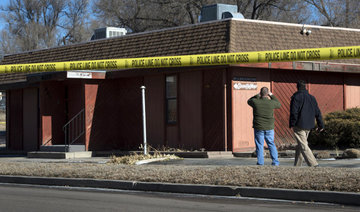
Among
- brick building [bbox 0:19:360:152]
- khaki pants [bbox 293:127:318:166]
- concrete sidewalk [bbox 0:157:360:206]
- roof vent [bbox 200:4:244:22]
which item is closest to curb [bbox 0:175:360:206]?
concrete sidewalk [bbox 0:157:360:206]

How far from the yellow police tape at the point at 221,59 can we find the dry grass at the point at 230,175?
3435 millimetres

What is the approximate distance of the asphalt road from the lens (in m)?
9.67

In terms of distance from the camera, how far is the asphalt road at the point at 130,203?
31.7ft

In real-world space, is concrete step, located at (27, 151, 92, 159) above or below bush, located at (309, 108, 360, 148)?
below

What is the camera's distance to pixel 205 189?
11398 millimetres

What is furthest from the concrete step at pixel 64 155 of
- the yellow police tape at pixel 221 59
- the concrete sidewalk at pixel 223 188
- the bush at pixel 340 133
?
the bush at pixel 340 133

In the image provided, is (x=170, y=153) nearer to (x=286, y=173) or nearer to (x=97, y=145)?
(x=97, y=145)

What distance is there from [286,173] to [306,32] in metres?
9.65

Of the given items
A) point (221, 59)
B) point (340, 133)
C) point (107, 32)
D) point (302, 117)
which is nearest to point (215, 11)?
point (107, 32)

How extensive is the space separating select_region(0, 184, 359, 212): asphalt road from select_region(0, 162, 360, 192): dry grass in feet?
1.80

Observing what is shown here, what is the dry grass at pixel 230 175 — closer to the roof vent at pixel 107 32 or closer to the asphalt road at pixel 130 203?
the asphalt road at pixel 130 203

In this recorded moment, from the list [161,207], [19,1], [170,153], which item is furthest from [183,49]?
[19,1]

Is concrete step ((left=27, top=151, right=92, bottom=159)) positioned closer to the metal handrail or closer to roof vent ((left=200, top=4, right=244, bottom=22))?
the metal handrail

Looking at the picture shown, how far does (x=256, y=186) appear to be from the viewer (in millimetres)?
11031
